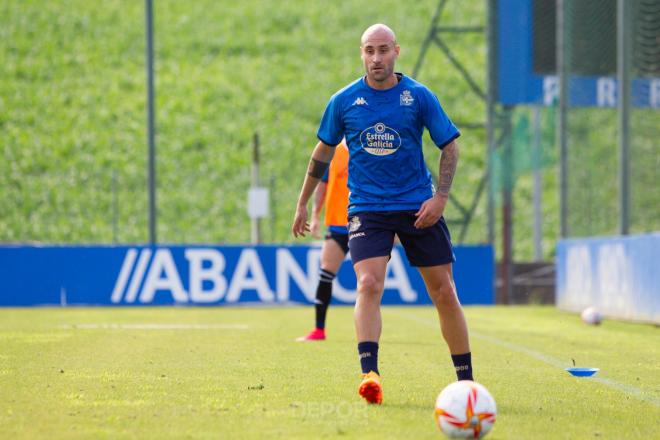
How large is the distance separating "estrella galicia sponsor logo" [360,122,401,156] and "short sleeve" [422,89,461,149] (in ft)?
0.66

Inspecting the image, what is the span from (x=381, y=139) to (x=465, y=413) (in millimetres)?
2065

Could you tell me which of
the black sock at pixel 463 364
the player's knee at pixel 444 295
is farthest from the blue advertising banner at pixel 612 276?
the player's knee at pixel 444 295

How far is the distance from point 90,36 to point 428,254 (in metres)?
39.0

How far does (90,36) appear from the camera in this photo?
44.4 metres

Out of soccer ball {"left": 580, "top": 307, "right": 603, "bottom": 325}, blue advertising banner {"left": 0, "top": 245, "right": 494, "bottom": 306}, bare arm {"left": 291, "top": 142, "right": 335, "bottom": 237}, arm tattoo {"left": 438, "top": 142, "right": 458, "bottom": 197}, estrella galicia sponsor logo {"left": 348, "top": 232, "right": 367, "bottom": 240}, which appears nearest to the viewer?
arm tattoo {"left": 438, "top": 142, "right": 458, "bottom": 197}

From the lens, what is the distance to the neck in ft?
23.5

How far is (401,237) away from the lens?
7254 millimetres

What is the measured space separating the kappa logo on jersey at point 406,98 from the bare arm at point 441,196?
13.2 inches

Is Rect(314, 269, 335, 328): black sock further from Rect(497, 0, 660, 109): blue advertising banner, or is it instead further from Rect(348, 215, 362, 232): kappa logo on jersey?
Rect(497, 0, 660, 109): blue advertising banner

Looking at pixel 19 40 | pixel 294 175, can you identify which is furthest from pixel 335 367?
pixel 19 40

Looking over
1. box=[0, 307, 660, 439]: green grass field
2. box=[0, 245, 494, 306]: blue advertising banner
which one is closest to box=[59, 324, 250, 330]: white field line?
box=[0, 307, 660, 439]: green grass field


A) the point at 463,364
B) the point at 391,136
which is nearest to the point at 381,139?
the point at 391,136

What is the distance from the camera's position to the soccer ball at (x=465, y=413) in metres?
5.63

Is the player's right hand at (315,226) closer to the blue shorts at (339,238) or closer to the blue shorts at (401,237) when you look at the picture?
the blue shorts at (339,238)
